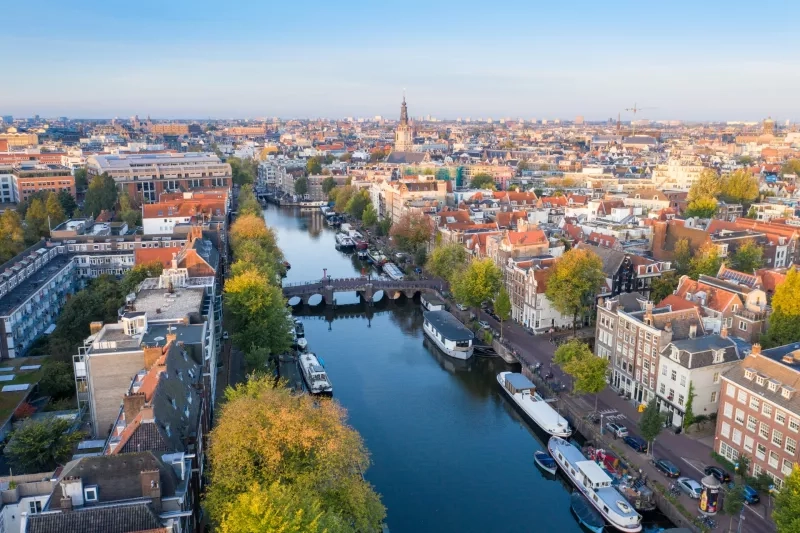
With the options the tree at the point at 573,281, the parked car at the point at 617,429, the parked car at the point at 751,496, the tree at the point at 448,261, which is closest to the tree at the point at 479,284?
the tree at the point at 573,281

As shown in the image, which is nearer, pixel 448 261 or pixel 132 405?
pixel 132 405

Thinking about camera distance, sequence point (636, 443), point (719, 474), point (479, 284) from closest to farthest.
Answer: point (719, 474), point (636, 443), point (479, 284)

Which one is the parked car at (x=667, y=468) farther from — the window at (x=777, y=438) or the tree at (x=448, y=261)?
the tree at (x=448, y=261)

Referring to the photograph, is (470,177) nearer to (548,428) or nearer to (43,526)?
(548,428)

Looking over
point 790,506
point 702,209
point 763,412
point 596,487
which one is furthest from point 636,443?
point 702,209

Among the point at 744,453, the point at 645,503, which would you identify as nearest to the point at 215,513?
the point at 645,503

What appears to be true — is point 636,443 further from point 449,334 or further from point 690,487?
point 449,334

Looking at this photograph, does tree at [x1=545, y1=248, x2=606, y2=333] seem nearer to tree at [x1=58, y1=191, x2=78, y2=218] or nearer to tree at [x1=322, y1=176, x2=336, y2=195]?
tree at [x1=58, y1=191, x2=78, y2=218]
